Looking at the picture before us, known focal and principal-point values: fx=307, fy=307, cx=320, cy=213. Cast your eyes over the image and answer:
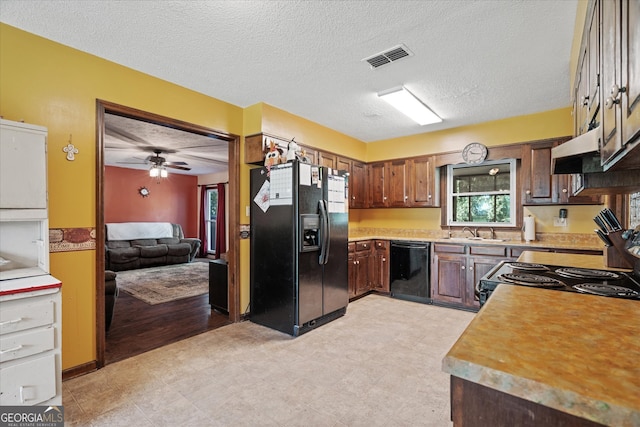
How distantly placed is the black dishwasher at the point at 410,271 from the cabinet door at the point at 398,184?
723 mm

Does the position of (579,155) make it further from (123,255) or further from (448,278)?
(123,255)

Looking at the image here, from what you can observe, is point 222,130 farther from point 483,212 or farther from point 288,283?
point 483,212

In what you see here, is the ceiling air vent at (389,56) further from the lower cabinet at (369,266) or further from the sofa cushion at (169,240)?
the sofa cushion at (169,240)

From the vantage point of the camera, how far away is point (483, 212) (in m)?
4.52

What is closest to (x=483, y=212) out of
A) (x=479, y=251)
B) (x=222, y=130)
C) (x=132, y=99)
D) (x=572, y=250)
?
(x=479, y=251)

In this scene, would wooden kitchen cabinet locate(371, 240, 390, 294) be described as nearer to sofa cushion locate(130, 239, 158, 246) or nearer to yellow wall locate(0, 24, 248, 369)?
yellow wall locate(0, 24, 248, 369)

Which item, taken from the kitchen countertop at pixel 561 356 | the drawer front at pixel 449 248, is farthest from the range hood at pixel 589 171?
the drawer front at pixel 449 248

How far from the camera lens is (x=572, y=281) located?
5.28 ft

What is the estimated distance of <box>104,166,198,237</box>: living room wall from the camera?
7562 mm

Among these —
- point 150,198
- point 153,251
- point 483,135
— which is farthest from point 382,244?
point 150,198

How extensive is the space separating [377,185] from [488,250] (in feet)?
6.57

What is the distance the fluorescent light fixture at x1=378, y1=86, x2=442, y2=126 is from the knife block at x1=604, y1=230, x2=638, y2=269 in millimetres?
2111

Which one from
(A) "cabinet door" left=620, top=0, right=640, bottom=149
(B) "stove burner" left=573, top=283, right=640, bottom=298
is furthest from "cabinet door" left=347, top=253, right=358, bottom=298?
(A) "cabinet door" left=620, top=0, right=640, bottom=149

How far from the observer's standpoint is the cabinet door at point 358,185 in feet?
16.6
